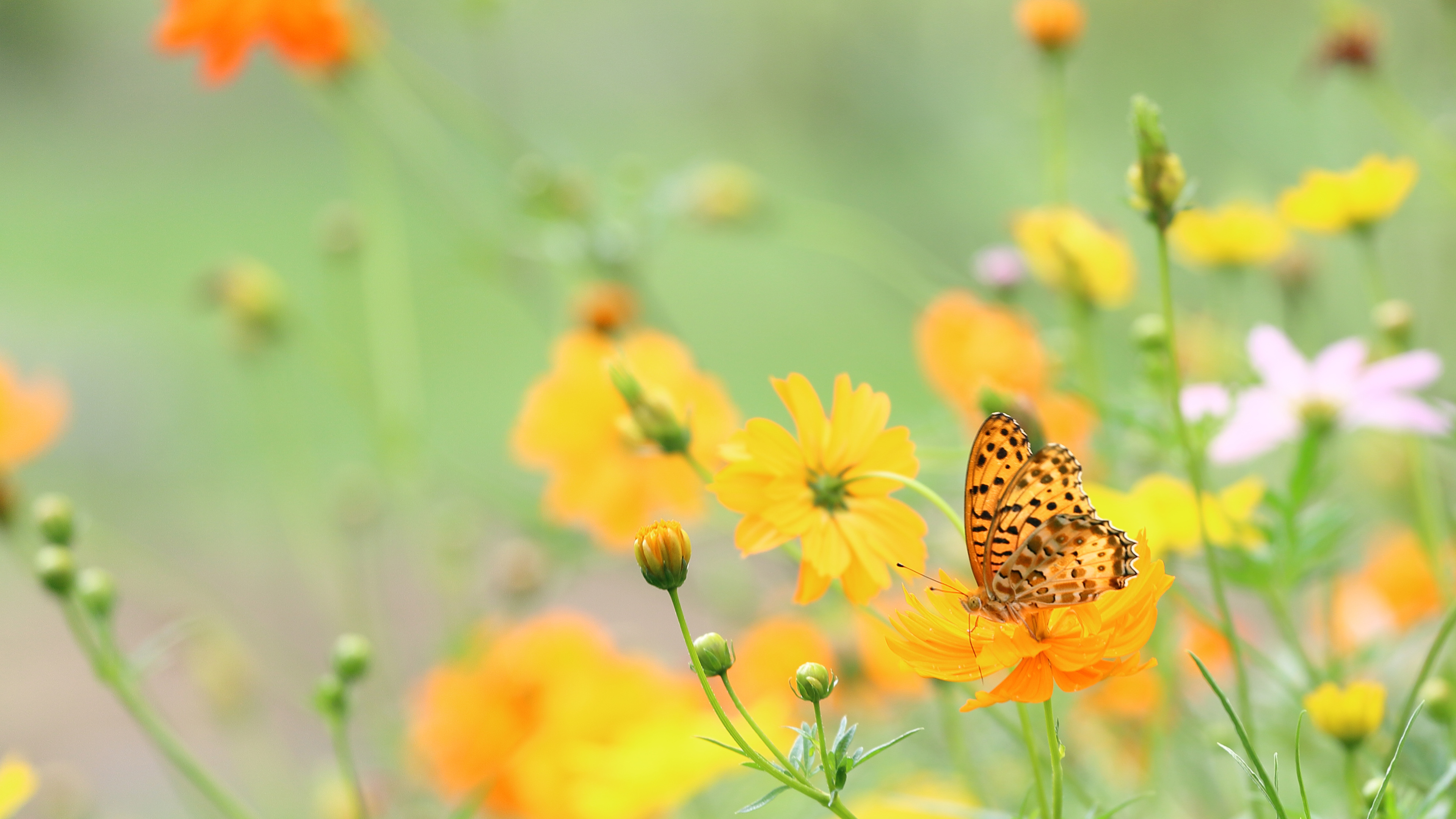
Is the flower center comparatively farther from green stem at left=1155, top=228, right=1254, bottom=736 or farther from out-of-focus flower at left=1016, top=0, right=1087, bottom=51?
out-of-focus flower at left=1016, top=0, right=1087, bottom=51

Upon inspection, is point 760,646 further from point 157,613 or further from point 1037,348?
point 157,613

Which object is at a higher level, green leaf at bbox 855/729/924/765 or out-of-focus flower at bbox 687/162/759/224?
out-of-focus flower at bbox 687/162/759/224

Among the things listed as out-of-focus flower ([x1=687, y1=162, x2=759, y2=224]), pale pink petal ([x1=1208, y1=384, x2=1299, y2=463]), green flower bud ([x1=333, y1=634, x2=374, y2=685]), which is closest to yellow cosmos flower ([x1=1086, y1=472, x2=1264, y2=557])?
pale pink petal ([x1=1208, y1=384, x2=1299, y2=463])

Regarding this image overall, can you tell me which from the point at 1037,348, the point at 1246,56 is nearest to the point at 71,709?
the point at 1037,348

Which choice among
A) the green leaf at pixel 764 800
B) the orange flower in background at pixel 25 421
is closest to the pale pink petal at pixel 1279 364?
the green leaf at pixel 764 800

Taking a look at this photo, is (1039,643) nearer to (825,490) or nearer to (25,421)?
(825,490)

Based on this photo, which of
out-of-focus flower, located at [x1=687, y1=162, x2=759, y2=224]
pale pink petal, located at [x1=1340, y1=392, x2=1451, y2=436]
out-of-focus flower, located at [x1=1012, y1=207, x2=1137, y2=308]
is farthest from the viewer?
out-of-focus flower, located at [x1=687, y1=162, x2=759, y2=224]
